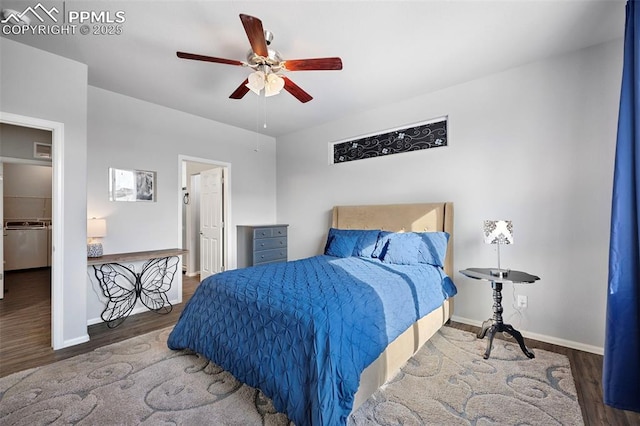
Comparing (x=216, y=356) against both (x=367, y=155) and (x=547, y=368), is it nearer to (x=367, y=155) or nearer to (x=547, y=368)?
(x=547, y=368)

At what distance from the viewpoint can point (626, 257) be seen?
5.59 ft

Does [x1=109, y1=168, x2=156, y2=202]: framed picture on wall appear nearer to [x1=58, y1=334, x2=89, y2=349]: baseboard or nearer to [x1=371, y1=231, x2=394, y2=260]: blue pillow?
[x1=58, y1=334, x2=89, y2=349]: baseboard

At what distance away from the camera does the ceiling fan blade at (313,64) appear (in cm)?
206

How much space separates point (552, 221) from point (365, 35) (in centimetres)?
249

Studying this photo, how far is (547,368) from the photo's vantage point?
2.19m

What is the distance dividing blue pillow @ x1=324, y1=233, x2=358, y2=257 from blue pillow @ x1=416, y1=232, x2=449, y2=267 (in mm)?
850

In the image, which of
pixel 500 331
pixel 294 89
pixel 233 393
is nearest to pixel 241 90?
pixel 294 89

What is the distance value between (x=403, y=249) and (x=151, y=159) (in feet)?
11.5

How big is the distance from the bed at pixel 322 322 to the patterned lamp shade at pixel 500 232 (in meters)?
0.54

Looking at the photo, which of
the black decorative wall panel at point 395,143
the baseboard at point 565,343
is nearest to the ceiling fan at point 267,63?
the black decorative wall panel at point 395,143

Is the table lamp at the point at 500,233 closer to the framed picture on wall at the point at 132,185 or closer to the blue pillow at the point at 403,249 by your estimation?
the blue pillow at the point at 403,249

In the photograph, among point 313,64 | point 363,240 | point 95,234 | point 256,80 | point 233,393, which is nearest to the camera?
point 233,393

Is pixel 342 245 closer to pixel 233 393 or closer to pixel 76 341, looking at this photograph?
pixel 233 393

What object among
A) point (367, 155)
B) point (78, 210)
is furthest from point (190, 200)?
point (367, 155)
